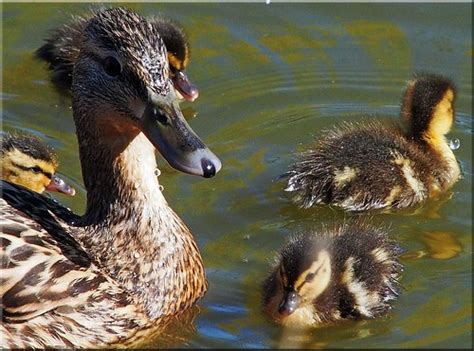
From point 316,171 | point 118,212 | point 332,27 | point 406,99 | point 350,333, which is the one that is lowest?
point 350,333

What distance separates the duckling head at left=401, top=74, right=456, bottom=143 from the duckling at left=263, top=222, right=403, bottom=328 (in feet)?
3.06

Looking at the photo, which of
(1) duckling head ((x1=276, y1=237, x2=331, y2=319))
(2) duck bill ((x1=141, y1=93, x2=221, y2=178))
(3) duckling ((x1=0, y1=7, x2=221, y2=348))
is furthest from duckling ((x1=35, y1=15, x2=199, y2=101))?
(2) duck bill ((x1=141, y1=93, x2=221, y2=178))

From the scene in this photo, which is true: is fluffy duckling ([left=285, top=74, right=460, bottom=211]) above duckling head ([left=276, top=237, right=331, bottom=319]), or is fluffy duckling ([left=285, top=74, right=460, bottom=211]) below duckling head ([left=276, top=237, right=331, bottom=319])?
above

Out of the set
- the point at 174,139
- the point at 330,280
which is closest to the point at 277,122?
the point at 330,280

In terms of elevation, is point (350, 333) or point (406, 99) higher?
point (406, 99)

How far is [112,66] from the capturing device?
448 centimetres

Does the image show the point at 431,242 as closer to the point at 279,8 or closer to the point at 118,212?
the point at 118,212

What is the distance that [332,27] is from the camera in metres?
6.75

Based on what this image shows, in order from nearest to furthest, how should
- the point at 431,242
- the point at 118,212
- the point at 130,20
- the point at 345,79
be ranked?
1. the point at 130,20
2. the point at 118,212
3. the point at 431,242
4. the point at 345,79

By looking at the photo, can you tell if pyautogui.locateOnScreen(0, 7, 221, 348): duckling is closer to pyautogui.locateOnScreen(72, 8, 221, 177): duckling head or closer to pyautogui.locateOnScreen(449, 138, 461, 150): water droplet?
pyautogui.locateOnScreen(72, 8, 221, 177): duckling head

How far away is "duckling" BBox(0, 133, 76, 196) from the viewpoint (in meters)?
5.39

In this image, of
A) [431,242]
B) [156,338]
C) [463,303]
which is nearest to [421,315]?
[463,303]

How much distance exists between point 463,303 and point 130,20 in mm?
1605

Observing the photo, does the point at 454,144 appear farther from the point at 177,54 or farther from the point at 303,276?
the point at 303,276
